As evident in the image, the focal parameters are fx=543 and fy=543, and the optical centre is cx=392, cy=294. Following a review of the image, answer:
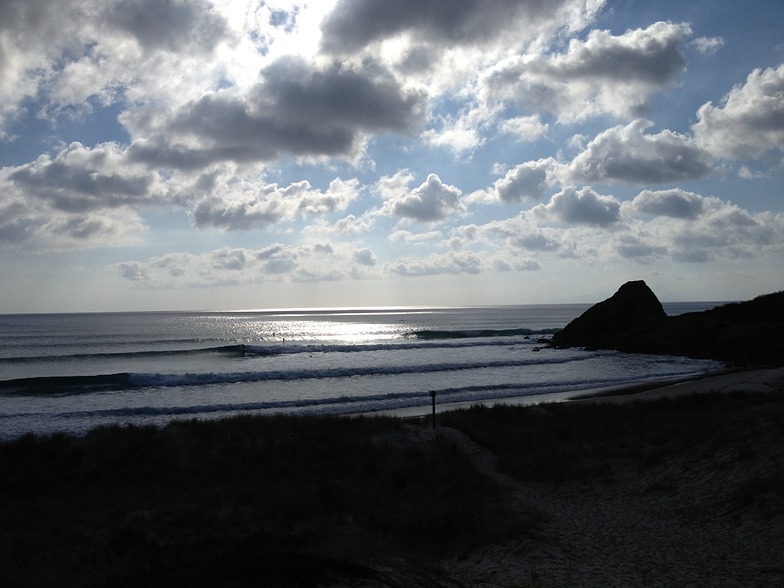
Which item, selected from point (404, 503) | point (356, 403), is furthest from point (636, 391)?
point (404, 503)

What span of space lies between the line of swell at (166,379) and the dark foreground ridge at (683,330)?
23744mm

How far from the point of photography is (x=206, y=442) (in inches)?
769

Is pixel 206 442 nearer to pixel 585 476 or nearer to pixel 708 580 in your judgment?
pixel 585 476

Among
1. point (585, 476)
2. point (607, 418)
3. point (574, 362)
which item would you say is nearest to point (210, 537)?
point (585, 476)

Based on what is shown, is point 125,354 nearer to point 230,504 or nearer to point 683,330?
point 230,504

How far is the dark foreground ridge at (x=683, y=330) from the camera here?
2026 inches

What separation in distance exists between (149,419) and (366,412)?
1143 centimetres

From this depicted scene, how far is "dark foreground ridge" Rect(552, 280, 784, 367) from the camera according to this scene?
51469mm

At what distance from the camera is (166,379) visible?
43.3 metres

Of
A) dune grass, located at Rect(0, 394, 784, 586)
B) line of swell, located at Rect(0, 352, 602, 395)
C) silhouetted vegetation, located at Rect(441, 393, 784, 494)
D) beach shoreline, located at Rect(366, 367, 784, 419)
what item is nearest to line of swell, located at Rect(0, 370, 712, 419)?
beach shoreline, located at Rect(366, 367, 784, 419)

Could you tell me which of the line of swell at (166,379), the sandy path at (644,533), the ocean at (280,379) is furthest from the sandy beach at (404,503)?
the line of swell at (166,379)

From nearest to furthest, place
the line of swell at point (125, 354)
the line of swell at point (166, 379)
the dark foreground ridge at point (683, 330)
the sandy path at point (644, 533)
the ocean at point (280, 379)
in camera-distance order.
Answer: the sandy path at point (644, 533), the ocean at point (280, 379), the line of swell at point (166, 379), the dark foreground ridge at point (683, 330), the line of swell at point (125, 354)

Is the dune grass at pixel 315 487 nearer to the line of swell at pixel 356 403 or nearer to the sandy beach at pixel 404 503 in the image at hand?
the sandy beach at pixel 404 503

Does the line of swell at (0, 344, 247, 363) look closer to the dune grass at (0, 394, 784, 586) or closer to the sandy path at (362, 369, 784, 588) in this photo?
the dune grass at (0, 394, 784, 586)
